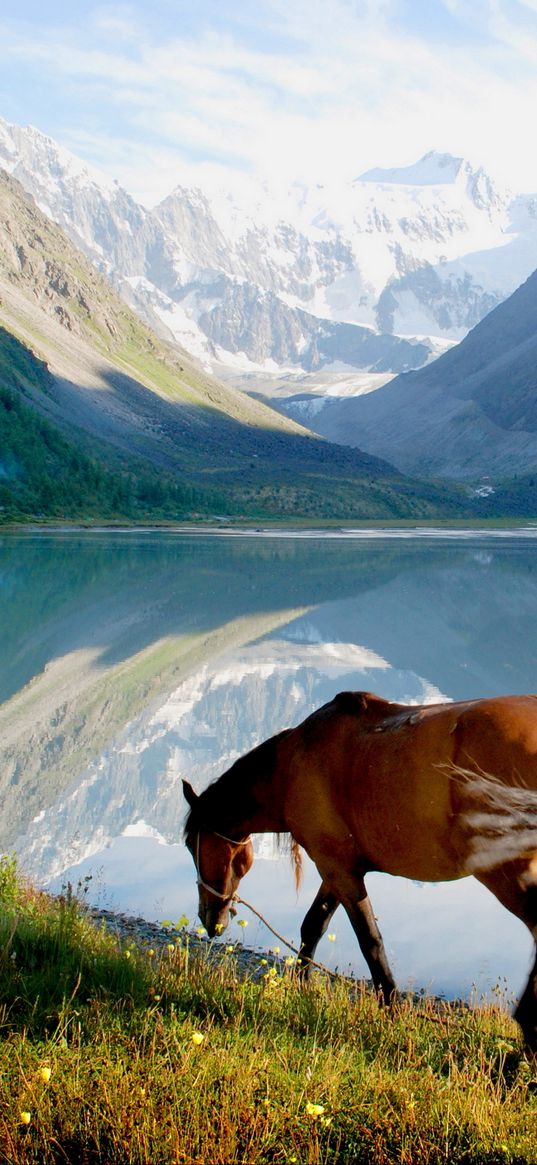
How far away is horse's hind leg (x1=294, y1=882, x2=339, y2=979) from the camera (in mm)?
7457

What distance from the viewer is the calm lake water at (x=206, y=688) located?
10.8 m

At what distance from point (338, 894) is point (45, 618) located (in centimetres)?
2778

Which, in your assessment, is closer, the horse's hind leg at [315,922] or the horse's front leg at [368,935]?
the horse's front leg at [368,935]

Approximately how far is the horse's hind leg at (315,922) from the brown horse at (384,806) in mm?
11

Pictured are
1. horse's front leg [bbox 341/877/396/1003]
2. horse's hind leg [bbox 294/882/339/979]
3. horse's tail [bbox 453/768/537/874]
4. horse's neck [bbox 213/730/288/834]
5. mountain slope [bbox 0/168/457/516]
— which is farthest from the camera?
mountain slope [bbox 0/168/457/516]

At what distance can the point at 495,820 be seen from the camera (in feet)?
Answer: 20.1

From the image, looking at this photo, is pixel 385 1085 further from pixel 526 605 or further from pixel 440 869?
pixel 526 605

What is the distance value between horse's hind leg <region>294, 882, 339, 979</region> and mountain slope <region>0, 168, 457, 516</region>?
12246 centimetres

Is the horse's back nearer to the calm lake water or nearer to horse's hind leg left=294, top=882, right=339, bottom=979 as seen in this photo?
horse's hind leg left=294, top=882, right=339, bottom=979

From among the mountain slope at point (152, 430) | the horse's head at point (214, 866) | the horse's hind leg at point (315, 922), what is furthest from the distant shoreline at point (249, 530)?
the horse's hind leg at point (315, 922)

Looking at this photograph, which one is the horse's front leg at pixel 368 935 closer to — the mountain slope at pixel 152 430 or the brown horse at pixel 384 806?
the brown horse at pixel 384 806

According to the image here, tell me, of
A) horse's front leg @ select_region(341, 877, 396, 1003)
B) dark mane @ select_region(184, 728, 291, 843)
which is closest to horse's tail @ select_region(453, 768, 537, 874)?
horse's front leg @ select_region(341, 877, 396, 1003)

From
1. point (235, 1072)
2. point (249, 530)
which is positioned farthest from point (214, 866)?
point (249, 530)

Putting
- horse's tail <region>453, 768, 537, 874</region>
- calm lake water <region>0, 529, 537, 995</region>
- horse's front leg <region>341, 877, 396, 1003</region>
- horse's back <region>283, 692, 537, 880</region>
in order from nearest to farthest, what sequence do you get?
horse's tail <region>453, 768, 537, 874</region>, horse's back <region>283, 692, 537, 880</region>, horse's front leg <region>341, 877, 396, 1003</region>, calm lake water <region>0, 529, 537, 995</region>
